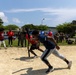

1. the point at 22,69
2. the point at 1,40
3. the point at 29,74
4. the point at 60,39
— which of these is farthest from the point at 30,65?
the point at 60,39

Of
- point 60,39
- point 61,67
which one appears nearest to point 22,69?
point 61,67

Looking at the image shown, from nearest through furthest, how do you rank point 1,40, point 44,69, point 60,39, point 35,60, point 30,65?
point 44,69, point 30,65, point 35,60, point 1,40, point 60,39

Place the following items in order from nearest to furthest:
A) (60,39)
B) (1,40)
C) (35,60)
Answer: (35,60), (1,40), (60,39)

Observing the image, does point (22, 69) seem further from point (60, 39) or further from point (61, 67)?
point (60, 39)

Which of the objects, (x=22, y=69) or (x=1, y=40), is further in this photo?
(x=1, y=40)

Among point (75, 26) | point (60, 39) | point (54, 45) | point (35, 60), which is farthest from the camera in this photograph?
point (75, 26)

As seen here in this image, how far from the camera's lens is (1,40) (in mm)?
19016

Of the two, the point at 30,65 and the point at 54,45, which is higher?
the point at 54,45

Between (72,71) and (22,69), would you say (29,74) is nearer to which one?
(22,69)

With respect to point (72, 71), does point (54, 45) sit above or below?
above

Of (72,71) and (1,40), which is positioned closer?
(72,71)

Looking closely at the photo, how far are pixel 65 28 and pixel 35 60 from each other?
81.1 metres

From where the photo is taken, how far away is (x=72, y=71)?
1078cm

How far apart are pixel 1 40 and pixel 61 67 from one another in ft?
28.0
